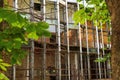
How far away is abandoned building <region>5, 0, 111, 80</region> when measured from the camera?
1894 cm

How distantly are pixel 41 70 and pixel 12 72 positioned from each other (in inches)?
111

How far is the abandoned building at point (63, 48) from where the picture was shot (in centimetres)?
1894

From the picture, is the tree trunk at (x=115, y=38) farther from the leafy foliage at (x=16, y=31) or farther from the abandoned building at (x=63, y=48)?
the abandoned building at (x=63, y=48)

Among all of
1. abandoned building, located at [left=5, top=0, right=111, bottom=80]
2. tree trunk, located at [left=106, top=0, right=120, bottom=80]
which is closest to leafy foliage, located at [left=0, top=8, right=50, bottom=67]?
tree trunk, located at [left=106, top=0, right=120, bottom=80]

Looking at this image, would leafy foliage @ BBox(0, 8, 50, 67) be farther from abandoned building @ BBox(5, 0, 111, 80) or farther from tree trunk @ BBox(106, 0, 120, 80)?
abandoned building @ BBox(5, 0, 111, 80)

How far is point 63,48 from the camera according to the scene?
71.3 feet

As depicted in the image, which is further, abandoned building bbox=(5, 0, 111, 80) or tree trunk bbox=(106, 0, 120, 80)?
abandoned building bbox=(5, 0, 111, 80)

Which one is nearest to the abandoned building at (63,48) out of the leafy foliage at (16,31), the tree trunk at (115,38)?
the leafy foliage at (16,31)

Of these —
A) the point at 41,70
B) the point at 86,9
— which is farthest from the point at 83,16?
the point at 41,70

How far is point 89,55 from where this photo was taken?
77.0 feet

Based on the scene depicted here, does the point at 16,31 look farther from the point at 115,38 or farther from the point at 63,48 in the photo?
the point at 63,48

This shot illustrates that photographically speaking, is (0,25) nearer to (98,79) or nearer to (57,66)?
(57,66)

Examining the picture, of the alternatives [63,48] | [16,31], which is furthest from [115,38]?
[63,48]

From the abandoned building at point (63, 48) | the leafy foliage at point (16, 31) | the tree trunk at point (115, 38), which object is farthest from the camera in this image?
the abandoned building at point (63, 48)
